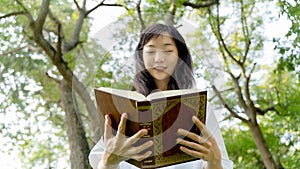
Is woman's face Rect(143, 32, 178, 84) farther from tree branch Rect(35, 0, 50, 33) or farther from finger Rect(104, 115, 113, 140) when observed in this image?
tree branch Rect(35, 0, 50, 33)

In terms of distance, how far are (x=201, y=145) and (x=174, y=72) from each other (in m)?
0.22

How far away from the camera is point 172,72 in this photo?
42.3 inches

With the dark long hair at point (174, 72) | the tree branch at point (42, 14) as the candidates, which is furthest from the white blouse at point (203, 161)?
the tree branch at point (42, 14)

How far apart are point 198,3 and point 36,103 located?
246cm

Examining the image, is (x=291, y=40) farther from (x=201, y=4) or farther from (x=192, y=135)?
(x=192, y=135)

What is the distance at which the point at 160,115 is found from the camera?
0.90 m

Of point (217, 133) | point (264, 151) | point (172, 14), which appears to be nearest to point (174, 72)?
point (217, 133)

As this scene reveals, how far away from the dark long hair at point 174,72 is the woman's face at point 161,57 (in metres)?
0.01

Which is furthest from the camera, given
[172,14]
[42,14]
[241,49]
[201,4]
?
[241,49]

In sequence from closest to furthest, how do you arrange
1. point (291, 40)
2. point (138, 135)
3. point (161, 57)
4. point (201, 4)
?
1. point (138, 135)
2. point (161, 57)
3. point (291, 40)
4. point (201, 4)

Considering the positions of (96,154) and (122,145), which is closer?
(122,145)

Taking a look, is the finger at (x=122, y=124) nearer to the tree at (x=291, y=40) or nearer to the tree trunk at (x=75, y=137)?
the tree at (x=291, y=40)

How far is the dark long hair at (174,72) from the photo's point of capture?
109 cm

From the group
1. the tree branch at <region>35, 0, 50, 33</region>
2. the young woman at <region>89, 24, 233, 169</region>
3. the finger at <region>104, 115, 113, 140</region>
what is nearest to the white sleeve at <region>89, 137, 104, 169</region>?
the young woman at <region>89, 24, 233, 169</region>
